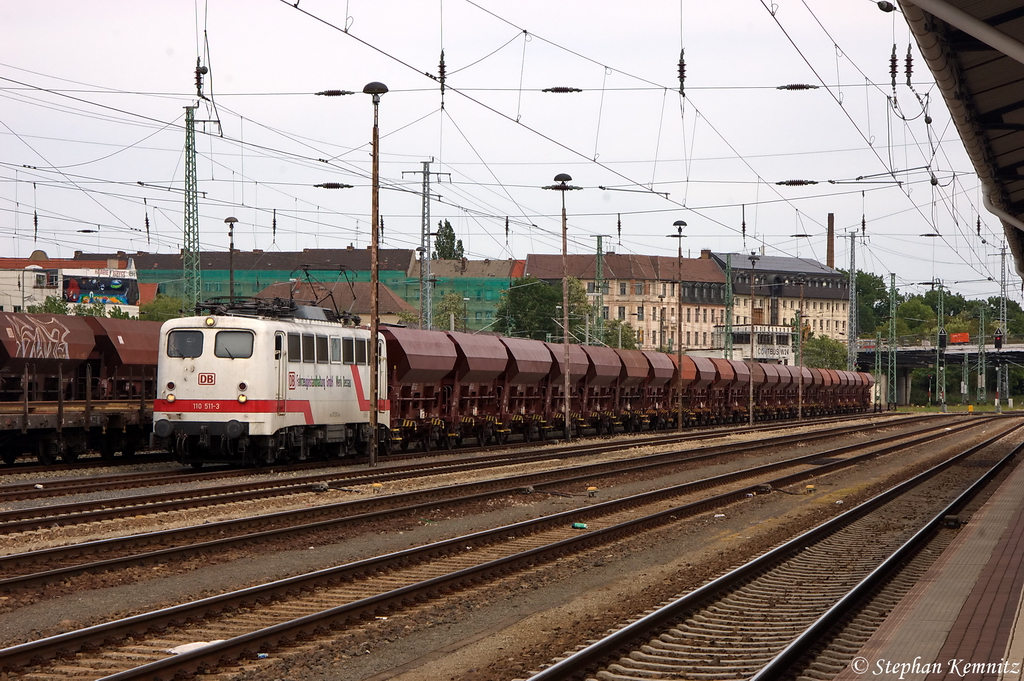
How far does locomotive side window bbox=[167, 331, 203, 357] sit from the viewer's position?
23578 mm

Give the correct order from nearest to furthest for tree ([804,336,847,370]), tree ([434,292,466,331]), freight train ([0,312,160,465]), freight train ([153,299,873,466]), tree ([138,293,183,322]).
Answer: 1. freight train ([153,299,873,466])
2. freight train ([0,312,160,465])
3. tree ([138,293,183,322])
4. tree ([434,292,466,331])
5. tree ([804,336,847,370])

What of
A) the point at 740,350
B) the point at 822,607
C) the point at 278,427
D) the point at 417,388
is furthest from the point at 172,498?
the point at 740,350

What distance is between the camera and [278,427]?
78.1 ft

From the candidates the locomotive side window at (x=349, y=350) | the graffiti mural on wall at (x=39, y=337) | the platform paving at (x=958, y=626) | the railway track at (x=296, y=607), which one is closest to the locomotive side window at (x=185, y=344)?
the graffiti mural on wall at (x=39, y=337)

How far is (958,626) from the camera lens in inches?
346

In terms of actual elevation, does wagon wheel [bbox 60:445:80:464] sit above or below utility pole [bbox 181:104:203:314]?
below

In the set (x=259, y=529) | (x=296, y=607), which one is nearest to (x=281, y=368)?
(x=259, y=529)

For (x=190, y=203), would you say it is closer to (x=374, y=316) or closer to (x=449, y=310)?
(x=374, y=316)

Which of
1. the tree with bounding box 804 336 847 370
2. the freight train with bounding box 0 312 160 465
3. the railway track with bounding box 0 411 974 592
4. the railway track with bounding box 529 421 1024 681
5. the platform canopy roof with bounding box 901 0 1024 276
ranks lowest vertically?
the railway track with bounding box 529 421 1024 681

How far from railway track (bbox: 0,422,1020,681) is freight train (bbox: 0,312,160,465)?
1364 centimetres

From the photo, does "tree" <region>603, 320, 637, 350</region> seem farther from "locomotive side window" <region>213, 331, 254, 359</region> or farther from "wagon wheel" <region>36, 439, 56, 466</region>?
"locomotive side window" <region>213, 331, 254, 359</region>

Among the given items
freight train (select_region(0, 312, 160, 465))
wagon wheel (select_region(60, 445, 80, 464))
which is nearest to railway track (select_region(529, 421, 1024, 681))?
freight train (select_region(0, 312, 160, 465))

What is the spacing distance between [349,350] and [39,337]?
24.5 feet

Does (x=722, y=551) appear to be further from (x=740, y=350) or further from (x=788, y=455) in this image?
(x=740, y=350)
